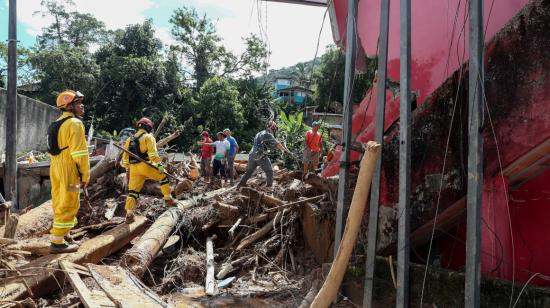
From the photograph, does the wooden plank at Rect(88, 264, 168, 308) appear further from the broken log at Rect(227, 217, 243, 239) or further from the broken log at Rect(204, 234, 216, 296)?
the broken log at Rect(227, 217, 243, 239)

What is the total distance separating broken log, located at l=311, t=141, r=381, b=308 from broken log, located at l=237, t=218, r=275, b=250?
357 cm

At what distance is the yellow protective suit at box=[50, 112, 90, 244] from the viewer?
527cm

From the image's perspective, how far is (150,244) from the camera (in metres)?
5.70

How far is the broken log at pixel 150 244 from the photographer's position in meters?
5.18

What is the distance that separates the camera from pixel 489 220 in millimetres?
3396

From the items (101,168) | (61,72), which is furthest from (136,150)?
(61,72)

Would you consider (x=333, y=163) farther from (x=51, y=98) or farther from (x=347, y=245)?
→ (x=51, y=98)

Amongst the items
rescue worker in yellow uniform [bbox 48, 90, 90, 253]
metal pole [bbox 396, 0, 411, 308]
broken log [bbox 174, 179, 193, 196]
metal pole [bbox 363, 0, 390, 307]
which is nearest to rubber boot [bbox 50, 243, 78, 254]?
rescue worker in yellow uniform [bbox 48, 90, 90, 253]

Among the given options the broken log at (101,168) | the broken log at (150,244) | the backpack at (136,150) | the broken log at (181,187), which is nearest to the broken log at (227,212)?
the broken log at (150,244)

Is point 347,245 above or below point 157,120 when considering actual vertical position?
below

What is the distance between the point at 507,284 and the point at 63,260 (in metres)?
4.26

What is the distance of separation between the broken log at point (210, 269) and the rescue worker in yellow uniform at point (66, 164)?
165 cm

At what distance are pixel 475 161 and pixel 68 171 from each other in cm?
460

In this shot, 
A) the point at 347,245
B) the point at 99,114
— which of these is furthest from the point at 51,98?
the point at 347,245
